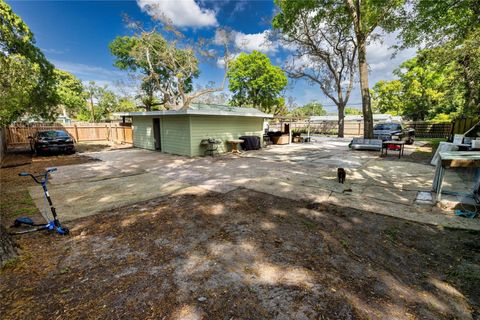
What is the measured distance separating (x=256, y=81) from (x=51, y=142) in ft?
75.3

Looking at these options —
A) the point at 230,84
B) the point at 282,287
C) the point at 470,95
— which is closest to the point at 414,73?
the point at 470,95

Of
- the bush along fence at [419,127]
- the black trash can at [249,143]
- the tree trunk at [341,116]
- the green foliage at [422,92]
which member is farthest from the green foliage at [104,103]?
the green foliage at [422,92]

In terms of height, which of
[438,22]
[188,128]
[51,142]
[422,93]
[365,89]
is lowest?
[51,142]

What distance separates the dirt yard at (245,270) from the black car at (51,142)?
938 cm

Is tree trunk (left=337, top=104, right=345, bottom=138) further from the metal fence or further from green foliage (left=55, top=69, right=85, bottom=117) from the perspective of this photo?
green foliage (left=55, top=69, right=85, bottom=117)

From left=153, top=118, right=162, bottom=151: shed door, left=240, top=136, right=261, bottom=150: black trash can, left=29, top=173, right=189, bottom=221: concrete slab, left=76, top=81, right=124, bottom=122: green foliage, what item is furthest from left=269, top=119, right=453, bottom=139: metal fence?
left=76, top=81, right=124, bottom=122: green foliage

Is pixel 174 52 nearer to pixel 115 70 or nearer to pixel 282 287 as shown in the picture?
pixel 115 70

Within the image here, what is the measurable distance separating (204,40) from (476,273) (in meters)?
18.6

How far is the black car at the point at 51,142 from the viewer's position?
10070 millimetres

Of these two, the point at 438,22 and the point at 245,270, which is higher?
the point at 438,22

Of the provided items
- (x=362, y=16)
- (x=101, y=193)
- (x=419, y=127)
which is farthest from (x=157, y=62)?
(x=419, y=127)

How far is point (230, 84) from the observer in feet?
96.7

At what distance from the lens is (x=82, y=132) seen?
695 inches

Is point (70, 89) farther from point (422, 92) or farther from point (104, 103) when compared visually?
point (422, 92)
